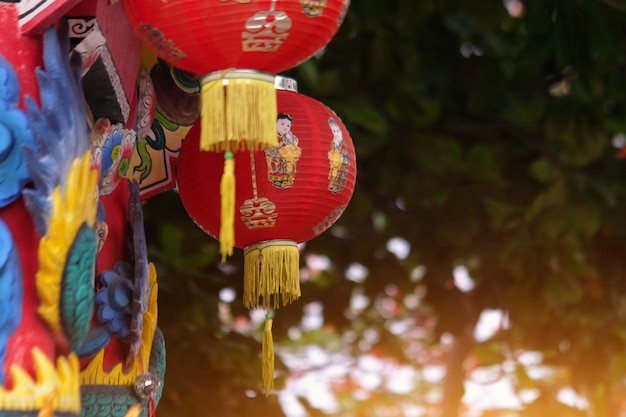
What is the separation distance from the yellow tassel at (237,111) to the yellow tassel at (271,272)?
1.50 ft

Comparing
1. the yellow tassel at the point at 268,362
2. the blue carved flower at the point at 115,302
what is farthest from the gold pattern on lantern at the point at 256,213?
the blue carved flower at the point at 115,302

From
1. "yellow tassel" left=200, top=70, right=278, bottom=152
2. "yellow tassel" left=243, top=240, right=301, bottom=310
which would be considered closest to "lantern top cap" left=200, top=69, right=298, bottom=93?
"yellow tassel" left=200, top=70, right=278, bottom=152

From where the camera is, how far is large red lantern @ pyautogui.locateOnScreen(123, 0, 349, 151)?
6.10 ft

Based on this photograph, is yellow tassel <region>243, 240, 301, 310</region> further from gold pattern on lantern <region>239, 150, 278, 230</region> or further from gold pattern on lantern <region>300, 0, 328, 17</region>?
gold pattern on lantern <region>300, 0, 328, 17</region>

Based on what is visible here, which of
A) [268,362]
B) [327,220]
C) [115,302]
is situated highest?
[115,302]

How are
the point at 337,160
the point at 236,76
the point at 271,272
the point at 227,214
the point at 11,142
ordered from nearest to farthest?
the point at 11,142 < the point at 227,214 < the point at 236,76 < the point at 271,272 < the point at 337,160

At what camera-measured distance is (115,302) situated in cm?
201

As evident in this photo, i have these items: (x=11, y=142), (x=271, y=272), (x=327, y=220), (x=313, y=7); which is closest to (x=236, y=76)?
(x=313, y=7)

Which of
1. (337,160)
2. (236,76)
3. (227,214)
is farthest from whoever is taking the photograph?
(337,160)

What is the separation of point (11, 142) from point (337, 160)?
1005 millimetres

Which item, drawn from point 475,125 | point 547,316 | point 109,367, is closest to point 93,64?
point 109,367

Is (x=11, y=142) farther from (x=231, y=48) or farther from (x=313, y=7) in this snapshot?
(x=313, y=7)

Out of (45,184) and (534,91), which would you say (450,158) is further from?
(45,184)

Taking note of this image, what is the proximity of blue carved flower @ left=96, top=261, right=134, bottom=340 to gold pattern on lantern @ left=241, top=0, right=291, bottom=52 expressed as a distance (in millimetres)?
509
